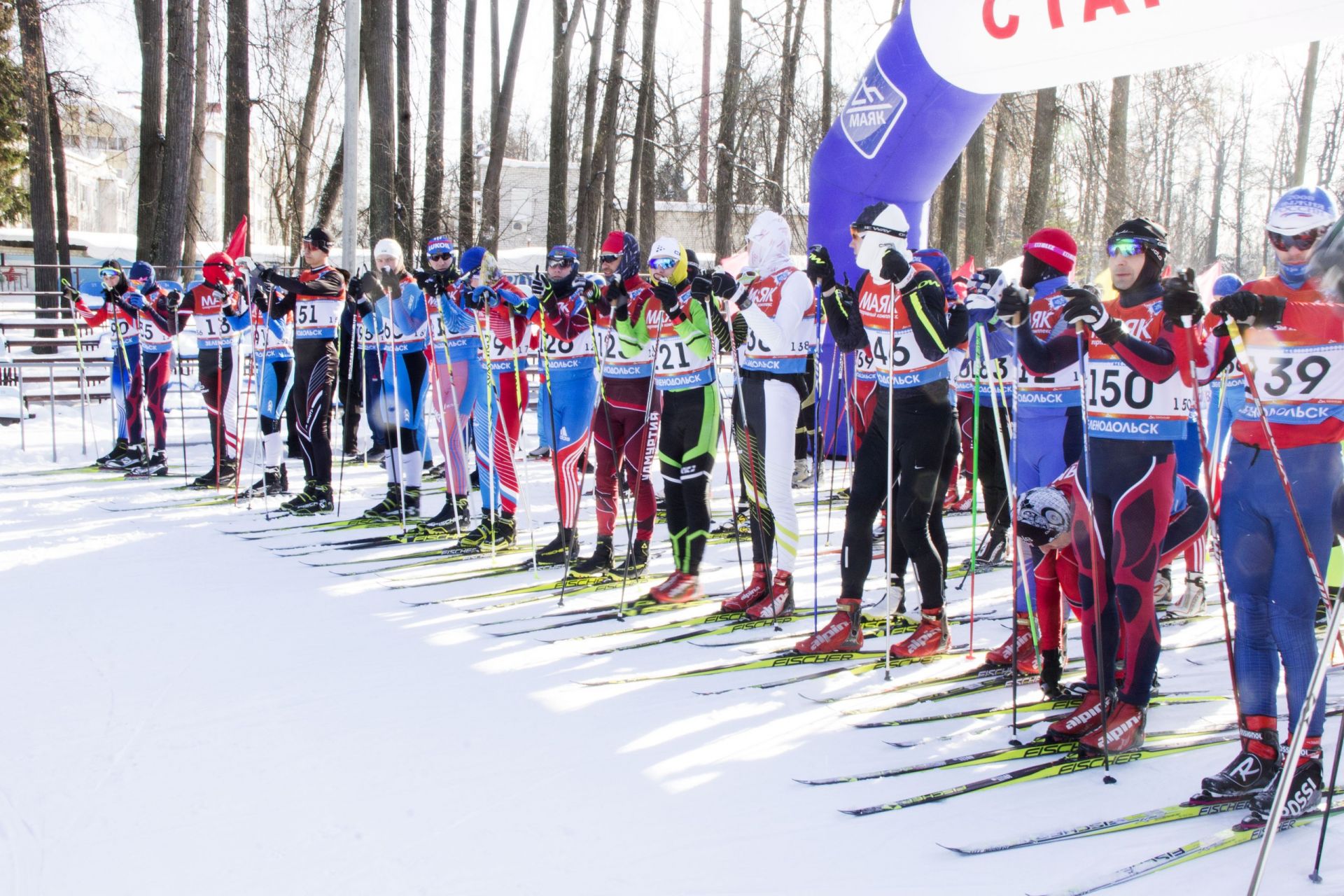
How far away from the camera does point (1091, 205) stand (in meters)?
25.0

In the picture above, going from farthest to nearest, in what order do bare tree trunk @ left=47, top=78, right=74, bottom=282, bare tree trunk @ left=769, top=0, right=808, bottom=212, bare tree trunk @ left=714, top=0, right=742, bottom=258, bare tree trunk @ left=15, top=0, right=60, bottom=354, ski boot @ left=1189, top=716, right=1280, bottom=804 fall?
bare tree trunk @ left=47, top=78, right=74, bottom=282, bare tree trunk @ left=769, top=0, right=808, bottom=212, bare tree trunk @ left=15, top=0, right=60, bottom=354, bare tree trunk @ left=714, top=0, right=742, bottom=258, ski boot @ left=1189, top=716, right=1280, bottom=804

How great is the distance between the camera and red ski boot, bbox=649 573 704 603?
6035mm

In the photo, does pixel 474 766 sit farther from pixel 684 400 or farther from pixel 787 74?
pixel 787 74

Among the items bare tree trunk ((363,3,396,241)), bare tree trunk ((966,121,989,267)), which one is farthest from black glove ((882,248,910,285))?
bare tree trunk ((966,121,989,267))

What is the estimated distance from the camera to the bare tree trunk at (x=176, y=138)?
1505cm

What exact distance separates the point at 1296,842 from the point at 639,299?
13.8 ft

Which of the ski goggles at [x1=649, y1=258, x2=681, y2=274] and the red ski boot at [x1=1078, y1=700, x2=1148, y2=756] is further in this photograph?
the ski goggles at [x1=649, y1=258, x2=681, y2=274]

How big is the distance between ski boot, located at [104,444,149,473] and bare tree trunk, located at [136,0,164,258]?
6.29 meters

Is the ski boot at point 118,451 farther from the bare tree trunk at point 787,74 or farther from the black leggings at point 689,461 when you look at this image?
the bare tree trunk at point 787,74

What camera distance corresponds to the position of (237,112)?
15914 mm

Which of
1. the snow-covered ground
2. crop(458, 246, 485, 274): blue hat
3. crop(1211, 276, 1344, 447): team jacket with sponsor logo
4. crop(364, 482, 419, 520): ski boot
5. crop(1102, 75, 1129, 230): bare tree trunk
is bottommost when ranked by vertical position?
the snow-covered ground

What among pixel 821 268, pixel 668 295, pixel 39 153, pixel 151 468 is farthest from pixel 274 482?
pixel 39 153

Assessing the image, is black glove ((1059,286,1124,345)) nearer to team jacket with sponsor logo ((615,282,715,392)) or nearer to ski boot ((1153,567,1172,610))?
team jacket with sponsor logo ((615,282,715,392))

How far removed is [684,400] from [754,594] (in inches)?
44.5
